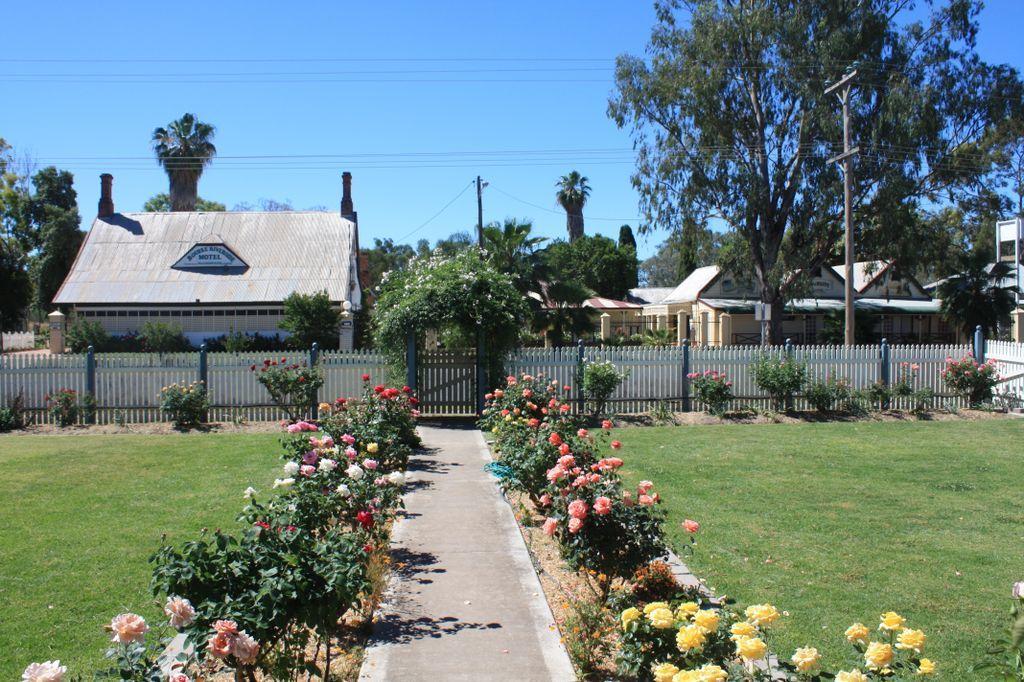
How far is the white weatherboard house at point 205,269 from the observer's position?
3170cm

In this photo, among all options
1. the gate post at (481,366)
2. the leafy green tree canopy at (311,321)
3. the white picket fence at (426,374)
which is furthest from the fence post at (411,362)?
the leafy green tree canopy at (311,321)

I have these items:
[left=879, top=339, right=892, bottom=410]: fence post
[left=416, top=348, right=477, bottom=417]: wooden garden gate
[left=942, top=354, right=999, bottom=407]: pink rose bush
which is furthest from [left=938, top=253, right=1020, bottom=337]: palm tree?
[left=416, top=348, right=477, bottom=417]: wooden garden gate


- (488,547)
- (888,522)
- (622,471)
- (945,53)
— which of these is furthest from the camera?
(945,53)

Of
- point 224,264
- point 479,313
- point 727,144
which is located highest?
point 727,144

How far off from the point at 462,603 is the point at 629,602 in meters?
1.44

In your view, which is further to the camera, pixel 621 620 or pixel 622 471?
pixel 622 471

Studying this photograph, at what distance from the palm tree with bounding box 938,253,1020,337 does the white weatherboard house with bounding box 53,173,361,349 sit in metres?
24.9

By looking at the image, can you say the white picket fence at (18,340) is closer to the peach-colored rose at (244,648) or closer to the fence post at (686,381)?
the fence post at (686,381)

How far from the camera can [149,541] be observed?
7098 millimetres

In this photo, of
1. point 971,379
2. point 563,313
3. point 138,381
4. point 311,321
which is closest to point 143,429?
point 138,381

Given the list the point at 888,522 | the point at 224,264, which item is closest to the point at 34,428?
the point at 888,522

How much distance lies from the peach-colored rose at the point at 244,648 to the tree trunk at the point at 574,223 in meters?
58.1

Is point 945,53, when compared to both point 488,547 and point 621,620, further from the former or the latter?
point 621,620

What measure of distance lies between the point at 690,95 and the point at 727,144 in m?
2.32
